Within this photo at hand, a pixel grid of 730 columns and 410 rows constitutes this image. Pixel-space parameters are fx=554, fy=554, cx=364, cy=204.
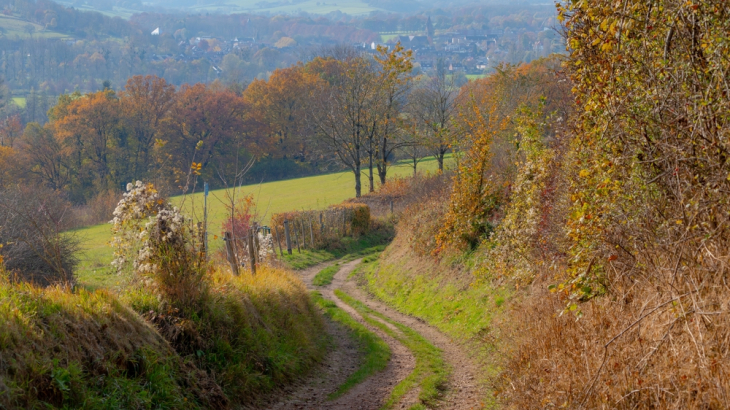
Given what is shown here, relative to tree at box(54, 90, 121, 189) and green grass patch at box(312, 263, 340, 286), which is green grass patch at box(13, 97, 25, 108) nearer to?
tree at box(54, 90, 121, 189)

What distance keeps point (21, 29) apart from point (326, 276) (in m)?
182

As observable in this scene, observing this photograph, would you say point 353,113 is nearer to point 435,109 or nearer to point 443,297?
point 435,109

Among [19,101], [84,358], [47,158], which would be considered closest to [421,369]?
[84,358]

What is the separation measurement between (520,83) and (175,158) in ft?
119

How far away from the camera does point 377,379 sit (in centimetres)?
1059

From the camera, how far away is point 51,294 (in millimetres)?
6707

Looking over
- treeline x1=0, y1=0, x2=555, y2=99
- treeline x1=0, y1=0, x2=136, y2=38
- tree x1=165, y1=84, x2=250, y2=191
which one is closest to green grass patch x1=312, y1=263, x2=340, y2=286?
tree x1=165, y1=84, x2=250, y2=191

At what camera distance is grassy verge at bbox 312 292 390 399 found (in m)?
10.6

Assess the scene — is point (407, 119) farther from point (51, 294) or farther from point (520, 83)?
point (51, 294)

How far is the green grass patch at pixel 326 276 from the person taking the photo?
22372 mm

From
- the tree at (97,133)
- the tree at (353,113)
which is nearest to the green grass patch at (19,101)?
the tree at (97,133)

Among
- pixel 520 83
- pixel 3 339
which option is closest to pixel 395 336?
pixel 3 339

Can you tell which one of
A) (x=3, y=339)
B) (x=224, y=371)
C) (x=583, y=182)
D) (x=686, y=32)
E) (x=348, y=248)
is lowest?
(x=348, y=248)

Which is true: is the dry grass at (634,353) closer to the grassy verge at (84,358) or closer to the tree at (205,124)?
the grassy verge at (84,358)
